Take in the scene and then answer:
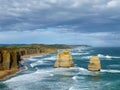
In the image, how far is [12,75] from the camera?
96.8 metres

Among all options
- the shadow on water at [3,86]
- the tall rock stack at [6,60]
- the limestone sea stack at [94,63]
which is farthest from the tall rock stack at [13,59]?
the shadow on water at [3,86]

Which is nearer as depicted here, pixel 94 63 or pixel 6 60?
pixel 6 60

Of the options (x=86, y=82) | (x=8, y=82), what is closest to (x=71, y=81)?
(x=86, y=82)

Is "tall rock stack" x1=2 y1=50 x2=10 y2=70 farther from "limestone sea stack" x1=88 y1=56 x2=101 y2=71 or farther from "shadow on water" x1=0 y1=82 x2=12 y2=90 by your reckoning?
"limestone sea stack" x1=88 y1=56 x2=101 y2=71

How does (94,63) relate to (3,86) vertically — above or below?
above

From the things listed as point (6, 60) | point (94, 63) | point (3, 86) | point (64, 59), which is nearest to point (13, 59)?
point (6, 60)

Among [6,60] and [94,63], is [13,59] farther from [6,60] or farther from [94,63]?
[94,63]

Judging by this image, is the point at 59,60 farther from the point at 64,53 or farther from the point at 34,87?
the point at 34,87

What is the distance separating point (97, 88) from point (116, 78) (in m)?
19.1

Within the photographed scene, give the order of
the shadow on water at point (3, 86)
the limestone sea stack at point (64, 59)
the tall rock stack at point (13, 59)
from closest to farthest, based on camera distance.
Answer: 1. the shadow on water at point (3, 86)
2. the tall rock stack at point (13, 59)
3. the limestone sea stack at point (64, 59)

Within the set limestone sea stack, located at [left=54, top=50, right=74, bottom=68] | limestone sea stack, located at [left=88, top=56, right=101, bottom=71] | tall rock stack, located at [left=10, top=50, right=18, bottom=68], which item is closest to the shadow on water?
tall rock stack, located at [left=10, top=50, right=18, bottom=68]

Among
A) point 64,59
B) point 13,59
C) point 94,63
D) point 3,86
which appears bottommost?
point 3,86

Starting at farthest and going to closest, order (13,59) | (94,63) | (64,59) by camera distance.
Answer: (64,59) → (13,59) → (94,63)

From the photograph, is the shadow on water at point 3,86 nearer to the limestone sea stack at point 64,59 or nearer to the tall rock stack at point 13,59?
the tall rock stack at point 13,59
